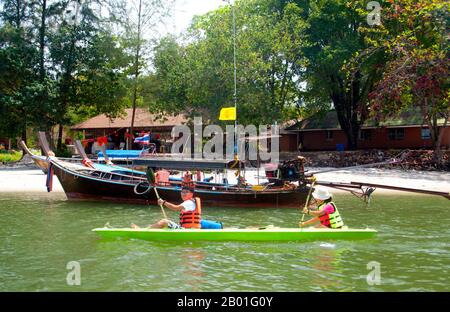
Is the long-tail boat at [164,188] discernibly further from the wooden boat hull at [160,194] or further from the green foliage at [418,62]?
the green foliage at [418,62]

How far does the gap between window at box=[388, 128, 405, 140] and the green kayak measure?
3227 cm

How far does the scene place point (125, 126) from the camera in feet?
152

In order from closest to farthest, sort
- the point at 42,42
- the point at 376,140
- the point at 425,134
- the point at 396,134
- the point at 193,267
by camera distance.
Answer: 1. the point at 193,267
2. the point at 42,42
3. the point at 425,134
4. the point at 396,134
5. the point at 376,140

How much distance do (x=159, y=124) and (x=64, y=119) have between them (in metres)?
9.30

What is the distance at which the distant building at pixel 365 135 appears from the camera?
41625 mm

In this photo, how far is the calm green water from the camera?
32.7 feet

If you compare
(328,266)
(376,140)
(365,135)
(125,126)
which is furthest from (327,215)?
(125,126)

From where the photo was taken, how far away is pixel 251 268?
1112cm

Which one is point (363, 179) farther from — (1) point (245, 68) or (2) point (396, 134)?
(2) point (396, 134)

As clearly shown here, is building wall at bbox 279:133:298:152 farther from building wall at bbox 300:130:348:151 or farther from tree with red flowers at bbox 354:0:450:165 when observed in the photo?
tree with red flowers at bbox 354:0:450:165

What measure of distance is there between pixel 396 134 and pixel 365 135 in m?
2.98

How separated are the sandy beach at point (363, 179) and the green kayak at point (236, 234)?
11945mm
